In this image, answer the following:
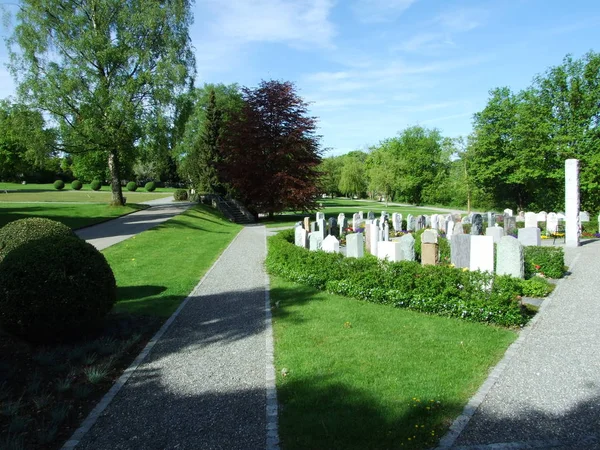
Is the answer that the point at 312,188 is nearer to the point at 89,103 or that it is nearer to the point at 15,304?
the point at 89,103

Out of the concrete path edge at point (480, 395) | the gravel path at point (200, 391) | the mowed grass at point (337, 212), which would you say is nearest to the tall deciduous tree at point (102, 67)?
the mowed grass at point (337, 212)

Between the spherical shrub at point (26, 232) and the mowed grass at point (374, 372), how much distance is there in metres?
4.88

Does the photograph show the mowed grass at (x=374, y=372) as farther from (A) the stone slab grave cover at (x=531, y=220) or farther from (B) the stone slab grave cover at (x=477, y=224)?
(A) the stone slab grave cover at (x=531, y=220)

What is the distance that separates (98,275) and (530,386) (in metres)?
6.51

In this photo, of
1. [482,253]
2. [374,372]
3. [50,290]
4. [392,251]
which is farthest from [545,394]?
[50,290]

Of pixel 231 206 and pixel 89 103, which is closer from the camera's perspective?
pixel 89 103

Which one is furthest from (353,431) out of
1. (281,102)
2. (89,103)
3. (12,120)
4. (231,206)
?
(231,206)

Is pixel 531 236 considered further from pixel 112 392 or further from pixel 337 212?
pixel 337 212

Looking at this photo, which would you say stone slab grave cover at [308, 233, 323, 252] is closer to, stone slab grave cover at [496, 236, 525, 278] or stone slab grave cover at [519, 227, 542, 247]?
stone slab grave cover at [496, 236, 525, 278]

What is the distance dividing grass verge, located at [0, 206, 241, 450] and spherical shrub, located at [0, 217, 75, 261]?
6.03ft

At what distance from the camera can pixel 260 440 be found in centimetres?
414

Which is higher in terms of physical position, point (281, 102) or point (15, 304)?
point (281, 102)

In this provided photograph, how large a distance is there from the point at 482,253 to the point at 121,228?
61.1 ft

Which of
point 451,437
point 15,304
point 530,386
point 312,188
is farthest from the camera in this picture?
point 312,188
